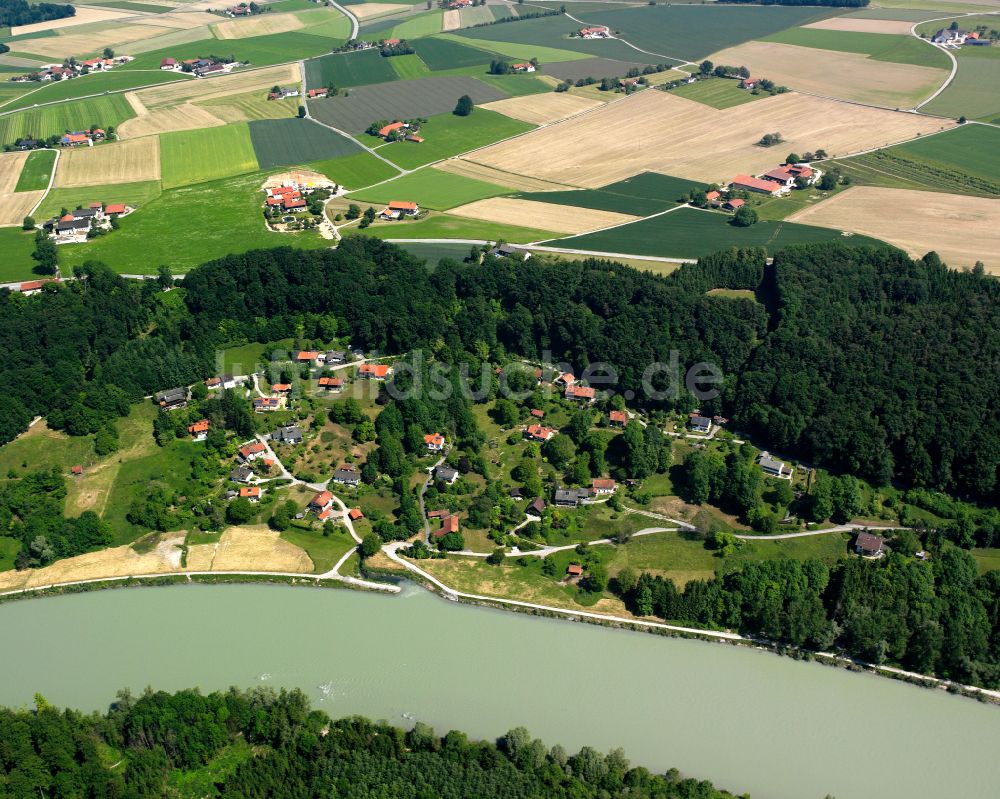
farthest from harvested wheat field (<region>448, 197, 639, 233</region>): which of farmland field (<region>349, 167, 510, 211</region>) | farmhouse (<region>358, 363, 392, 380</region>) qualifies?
farmhouse (<region>358, 363, 392, 380</region>)

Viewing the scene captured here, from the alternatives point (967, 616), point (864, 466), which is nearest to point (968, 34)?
point (864, 466)

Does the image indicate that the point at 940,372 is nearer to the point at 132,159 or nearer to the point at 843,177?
the point at 843,177

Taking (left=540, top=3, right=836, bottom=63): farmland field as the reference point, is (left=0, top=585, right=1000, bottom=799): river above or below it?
below

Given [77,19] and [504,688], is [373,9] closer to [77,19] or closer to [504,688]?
[77,19]

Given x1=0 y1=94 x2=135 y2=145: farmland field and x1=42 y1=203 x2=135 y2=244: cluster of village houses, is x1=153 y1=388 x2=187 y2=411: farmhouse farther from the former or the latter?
x1=0 y1=94 x2=135 y2=145: farmland field

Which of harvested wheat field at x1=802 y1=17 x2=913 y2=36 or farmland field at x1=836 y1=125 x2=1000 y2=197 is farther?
harvested wheat field at x1=802 y1=17 x2=913 y2=36

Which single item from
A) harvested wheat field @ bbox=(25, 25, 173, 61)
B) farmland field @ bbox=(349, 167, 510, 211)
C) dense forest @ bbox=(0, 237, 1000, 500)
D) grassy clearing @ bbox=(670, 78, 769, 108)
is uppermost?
harvested wheat field @ bbox=(25, 25, 173, 61)
